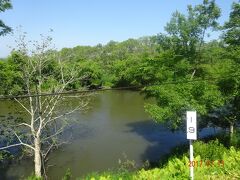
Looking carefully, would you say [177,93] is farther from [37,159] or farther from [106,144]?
[106,144]

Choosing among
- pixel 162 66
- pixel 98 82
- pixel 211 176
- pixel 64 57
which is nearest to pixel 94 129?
pixel 64 57

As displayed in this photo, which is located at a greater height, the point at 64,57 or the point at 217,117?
the point at 64,57

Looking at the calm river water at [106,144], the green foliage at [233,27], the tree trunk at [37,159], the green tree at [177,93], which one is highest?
the green foliage at [233,27]

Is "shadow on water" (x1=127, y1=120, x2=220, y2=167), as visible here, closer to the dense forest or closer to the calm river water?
the calm river water

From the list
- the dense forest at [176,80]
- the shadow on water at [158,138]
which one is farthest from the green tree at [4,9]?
the shadow on water at [158,138]

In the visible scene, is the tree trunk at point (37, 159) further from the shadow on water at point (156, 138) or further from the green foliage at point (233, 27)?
the green foliage at point (233, 27)

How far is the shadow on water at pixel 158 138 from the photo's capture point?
18.8 m

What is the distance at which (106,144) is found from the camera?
2128cm

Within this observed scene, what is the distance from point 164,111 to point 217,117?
210 inches

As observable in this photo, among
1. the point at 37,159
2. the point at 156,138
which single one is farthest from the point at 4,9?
the point at 156,138

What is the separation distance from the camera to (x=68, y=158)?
1891cm

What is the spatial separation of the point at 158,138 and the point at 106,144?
3626 mm

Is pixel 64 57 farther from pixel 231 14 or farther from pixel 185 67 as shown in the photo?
pixel 231 14


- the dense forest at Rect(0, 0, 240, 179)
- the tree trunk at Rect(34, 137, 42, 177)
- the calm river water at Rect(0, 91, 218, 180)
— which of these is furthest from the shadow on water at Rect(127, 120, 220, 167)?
the tree trunk at Rect(34, 137, 42, 177)
